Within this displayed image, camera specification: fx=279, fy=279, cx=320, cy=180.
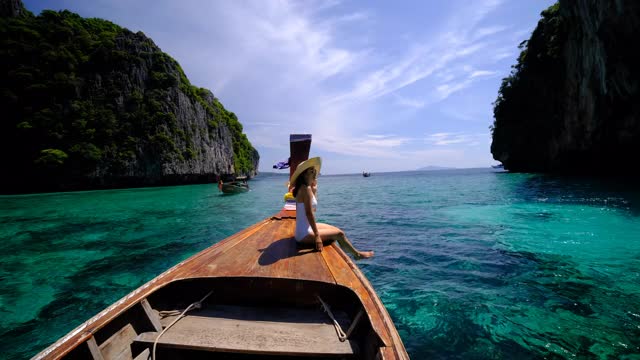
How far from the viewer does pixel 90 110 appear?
38344mm

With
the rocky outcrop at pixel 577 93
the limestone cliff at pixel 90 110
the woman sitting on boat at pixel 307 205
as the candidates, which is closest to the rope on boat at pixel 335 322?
the woman sitting on boat at pixel 307 205

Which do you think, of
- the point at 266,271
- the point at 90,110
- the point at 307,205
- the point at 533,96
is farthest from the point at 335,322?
the point at 90,110

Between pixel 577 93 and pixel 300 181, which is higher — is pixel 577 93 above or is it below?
above

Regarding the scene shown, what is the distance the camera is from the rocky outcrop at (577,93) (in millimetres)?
19391

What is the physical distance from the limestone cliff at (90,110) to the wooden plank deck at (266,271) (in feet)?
138

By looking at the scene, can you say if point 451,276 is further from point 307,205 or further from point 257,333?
point 257,333

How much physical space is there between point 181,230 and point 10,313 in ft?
19.3

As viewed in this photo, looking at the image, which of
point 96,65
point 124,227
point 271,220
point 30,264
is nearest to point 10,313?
point 30,264

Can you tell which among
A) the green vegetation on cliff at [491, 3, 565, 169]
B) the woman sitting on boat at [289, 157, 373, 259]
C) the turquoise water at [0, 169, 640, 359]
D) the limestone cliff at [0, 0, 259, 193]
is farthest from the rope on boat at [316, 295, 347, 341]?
the limestone cliff at [0, 0, 259, 193]

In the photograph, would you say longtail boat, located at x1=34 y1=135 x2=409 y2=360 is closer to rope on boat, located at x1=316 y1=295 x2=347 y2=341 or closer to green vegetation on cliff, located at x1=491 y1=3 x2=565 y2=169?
rope on boat, located at x1=316 y1=295 x2=347 y2=341

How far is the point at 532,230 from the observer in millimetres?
8945

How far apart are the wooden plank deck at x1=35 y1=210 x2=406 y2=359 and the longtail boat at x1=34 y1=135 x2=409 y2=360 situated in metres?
0.01

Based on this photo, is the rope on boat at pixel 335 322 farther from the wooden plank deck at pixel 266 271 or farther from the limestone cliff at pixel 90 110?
the limestone cliff at pixel 90 110

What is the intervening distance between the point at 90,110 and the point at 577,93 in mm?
56769
